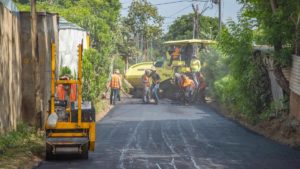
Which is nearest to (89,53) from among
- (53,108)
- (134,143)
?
(134,143)

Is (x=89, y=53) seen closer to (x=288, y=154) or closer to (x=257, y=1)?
(x=257, y=1)

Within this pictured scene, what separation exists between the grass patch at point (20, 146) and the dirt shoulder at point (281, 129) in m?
6.65

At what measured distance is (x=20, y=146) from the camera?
15469mm

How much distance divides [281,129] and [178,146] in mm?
4001

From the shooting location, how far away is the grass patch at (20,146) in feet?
44.1

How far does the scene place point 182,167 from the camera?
42.6ft

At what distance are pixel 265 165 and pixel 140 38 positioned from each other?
7098 cm

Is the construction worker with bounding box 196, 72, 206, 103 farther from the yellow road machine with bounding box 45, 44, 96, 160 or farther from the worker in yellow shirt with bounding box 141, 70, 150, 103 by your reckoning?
the yellow road machine with bounding box 45, 44, 96, 160

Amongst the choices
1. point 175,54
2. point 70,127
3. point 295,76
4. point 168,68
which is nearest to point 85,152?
point 70,127

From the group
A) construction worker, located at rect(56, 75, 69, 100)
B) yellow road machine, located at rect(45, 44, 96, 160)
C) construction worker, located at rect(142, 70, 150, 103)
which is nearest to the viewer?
yellow road machine, located at rect(45, 44, 96, 160)

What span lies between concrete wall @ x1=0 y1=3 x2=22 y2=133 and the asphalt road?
7.92 feet

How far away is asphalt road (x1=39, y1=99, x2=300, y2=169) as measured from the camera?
44.4 ft

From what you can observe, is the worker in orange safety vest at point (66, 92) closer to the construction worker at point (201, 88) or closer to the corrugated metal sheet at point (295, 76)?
the corrugated metal sheet at point (295, 76)

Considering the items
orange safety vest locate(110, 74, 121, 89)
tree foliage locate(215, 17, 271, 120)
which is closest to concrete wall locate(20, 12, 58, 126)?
tree foliage locate(215, 17, 271, 120)
